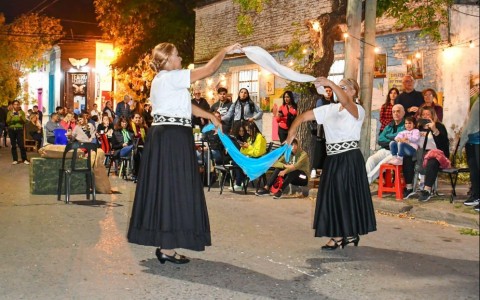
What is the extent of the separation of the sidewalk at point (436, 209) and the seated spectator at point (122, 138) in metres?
7.42

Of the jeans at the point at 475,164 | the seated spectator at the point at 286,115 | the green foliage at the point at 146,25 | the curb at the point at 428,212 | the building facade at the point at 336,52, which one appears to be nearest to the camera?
the jeans at the point at 475,164

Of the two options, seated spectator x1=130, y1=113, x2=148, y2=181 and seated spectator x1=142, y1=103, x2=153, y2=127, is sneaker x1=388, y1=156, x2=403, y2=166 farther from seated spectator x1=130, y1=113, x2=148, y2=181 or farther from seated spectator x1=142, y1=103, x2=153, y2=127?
seated spectator x1=142, y1=103, x2=153, y2=127

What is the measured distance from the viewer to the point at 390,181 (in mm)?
13672

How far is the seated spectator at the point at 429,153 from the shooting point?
1238 centimetres

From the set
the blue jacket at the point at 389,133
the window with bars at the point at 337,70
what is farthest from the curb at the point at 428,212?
the window with bars at the point at 337,70

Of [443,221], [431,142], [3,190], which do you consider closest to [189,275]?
[443,221]

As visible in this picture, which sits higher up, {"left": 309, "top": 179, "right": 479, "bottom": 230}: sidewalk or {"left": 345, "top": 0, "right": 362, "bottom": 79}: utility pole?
{"left": 345, "top": 0, "right": 362, "bottom": 79}: utility pole

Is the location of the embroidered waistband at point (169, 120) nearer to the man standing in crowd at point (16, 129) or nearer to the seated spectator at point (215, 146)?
the seated spectator at point (215, 146)

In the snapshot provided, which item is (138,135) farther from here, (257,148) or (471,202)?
(471,202)

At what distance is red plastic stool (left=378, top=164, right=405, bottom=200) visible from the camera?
12.9 metres

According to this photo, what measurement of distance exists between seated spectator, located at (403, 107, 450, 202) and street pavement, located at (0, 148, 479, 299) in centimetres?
87

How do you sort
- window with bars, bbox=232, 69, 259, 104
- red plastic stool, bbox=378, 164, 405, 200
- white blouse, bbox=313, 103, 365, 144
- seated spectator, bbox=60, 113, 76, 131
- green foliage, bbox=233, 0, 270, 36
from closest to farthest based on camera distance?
white blouse, bbox=313, 103, 365, 144 → red plastic stool, bbox=378, 164, 405, 200 → green foliage, bbox=233, 0, 270, 36 → seated spectator, bbox=60, 113, 76, 131 → window with bars, bbox=232, 69, 259, 104

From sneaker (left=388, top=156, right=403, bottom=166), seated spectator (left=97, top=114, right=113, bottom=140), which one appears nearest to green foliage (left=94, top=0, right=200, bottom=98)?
seated spectator (left=97, top=114, right=113, bottom=140)

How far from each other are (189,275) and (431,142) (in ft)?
24.2
